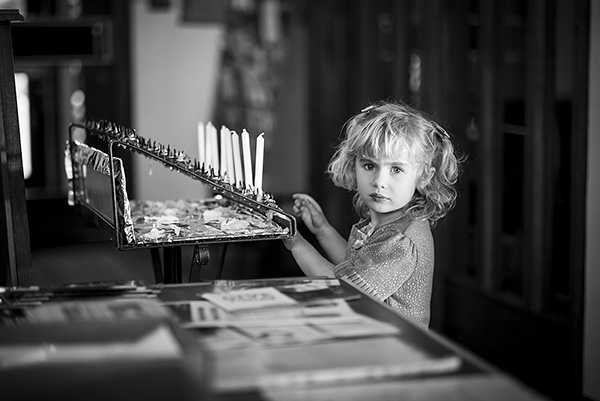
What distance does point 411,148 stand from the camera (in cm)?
245

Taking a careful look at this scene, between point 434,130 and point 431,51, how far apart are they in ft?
8.97

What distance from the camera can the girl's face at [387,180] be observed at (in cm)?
243

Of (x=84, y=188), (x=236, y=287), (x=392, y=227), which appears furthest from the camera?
(x=84, y=188)

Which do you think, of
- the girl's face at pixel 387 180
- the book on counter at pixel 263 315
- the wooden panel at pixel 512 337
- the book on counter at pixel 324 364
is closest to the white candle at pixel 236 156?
the girl's face at pixel 387 180

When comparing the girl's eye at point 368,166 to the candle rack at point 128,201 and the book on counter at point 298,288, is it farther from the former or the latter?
the book on counter at point 298,288

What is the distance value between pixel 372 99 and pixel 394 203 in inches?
146

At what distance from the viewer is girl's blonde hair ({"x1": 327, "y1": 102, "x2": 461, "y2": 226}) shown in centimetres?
244

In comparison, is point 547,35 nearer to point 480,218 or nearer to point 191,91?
point 480,218

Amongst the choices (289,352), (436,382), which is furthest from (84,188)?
(436,382)

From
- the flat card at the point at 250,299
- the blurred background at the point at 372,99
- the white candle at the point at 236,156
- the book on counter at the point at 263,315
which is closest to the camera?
the book on counter at the point at 263,315

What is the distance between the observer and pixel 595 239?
3566 mm

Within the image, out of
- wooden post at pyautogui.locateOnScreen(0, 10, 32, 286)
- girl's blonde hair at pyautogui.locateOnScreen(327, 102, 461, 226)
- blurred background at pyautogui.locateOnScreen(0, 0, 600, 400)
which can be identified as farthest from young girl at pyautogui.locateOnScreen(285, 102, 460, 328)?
wooden post at pyautogui.locateOnScreen(0, 10, 32, 286)

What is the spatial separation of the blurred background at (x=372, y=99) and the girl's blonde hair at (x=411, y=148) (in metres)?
0.60

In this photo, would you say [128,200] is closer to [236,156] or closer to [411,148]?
[236,156]
